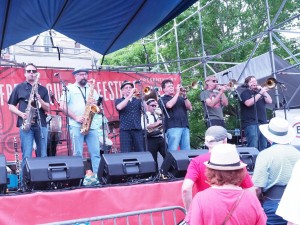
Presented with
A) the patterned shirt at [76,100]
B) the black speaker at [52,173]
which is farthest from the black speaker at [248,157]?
the black speaker at [52,173]

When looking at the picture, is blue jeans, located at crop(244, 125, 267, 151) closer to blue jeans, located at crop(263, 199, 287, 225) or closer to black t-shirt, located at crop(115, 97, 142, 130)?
black t-shirt, located at crop(115, 97, 142, 130)

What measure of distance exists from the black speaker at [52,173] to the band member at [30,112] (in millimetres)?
792

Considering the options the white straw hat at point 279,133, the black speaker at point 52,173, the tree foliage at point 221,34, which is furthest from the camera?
the tree foliage at point 221,34

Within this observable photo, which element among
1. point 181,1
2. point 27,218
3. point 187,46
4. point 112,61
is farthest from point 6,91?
point 112,61

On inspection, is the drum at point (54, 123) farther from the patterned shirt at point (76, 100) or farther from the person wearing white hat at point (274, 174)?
the person wearing white hat at point (274, 174)

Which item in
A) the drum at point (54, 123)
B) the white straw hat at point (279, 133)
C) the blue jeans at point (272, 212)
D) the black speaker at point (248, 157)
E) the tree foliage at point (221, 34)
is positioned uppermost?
A: the tree foliage at point (221, 34)

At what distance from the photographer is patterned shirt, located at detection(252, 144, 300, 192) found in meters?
3.89

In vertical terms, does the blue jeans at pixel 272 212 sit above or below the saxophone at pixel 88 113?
below

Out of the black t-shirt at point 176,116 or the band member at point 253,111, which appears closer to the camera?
the black t-shirt at point 176,116

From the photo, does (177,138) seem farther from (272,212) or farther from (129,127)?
(272,212)

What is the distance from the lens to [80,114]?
6234 mm

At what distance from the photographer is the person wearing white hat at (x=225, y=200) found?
2779mm

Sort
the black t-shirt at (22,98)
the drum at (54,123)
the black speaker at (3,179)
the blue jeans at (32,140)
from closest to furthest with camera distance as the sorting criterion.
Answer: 1. the black speaker at (3,179)
2. the blue jeans at (32,140)
3. the black t-shirt at (22,98)
4. the drum at (54,123)

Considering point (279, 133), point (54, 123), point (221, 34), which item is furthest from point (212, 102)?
point (221, 34)
